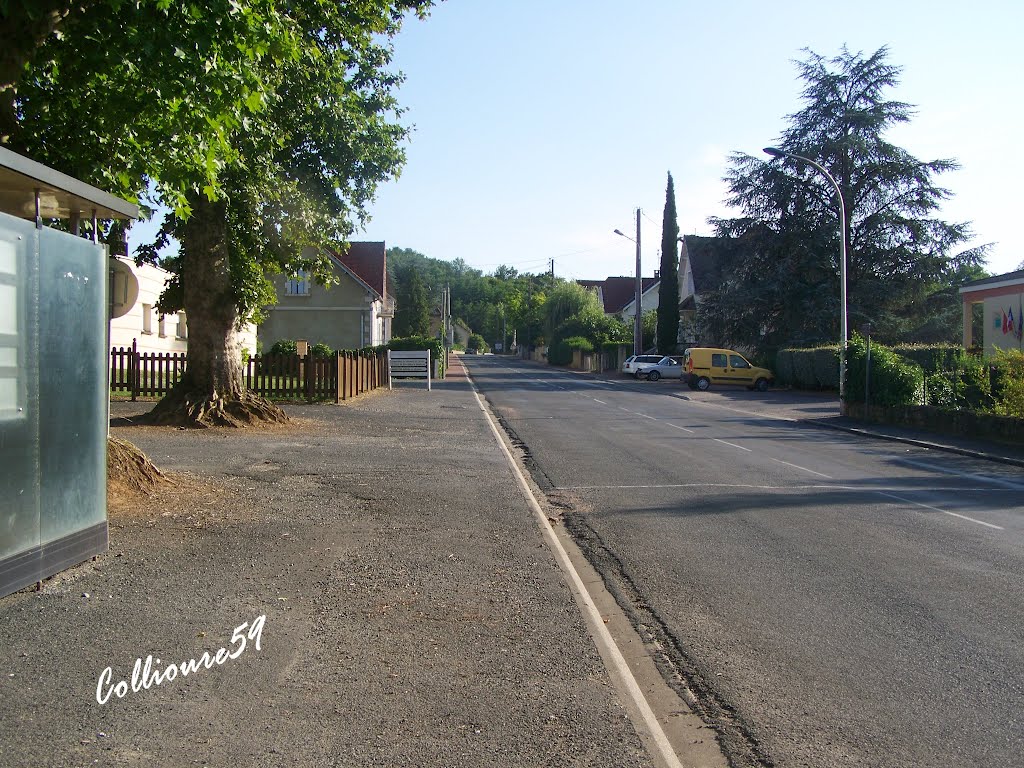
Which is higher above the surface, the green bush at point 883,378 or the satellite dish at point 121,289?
the satellite dish at point 121,289

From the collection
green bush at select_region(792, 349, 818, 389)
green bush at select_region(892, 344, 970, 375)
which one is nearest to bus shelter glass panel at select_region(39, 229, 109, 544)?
green bush at select_region(892, 344, 970, 375)

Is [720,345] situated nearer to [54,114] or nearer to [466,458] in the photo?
[466,458]

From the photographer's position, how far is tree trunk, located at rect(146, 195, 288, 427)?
1670 centimetres

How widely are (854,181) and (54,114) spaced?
43795mm

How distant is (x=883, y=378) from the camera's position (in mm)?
23984

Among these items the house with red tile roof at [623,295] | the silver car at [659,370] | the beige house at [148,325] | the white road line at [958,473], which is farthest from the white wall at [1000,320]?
the house with red tile roof at [623,295]

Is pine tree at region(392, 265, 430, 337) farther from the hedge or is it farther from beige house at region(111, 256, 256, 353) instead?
beige house at region(111, 256, 256, 353)

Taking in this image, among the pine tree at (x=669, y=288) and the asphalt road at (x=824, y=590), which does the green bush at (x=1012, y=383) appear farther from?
the pine tree at (x=669, y=288)

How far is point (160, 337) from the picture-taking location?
120 ft

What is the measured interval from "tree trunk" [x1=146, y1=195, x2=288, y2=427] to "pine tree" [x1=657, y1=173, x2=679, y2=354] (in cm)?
4542

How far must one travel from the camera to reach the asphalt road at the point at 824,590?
425 cm

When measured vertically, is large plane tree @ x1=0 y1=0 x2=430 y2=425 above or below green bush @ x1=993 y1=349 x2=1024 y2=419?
above

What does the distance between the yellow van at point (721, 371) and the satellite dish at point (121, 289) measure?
118 feet

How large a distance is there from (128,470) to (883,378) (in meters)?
20.3
